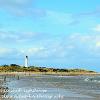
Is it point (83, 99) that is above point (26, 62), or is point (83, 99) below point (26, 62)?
below

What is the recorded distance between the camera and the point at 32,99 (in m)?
39.7

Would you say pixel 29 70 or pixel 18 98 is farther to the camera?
pixel 29 70

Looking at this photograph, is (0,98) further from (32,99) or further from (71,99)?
(71,99)

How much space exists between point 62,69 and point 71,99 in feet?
498

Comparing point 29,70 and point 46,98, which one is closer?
point 46,98

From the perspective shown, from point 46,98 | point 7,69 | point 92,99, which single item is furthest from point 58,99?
point 7,69

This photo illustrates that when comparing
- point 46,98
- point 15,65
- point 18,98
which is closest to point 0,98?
point 18,98

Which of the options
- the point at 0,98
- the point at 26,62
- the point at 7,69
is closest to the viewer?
the point at 0,98

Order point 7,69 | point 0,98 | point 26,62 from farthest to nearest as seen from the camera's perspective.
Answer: point 26,62 → point 7,69 → point 0,98

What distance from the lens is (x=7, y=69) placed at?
548ft

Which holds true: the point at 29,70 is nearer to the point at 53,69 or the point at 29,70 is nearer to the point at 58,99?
the point at 53,69

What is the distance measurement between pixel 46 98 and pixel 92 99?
15.7ft

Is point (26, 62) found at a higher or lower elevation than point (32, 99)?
higher

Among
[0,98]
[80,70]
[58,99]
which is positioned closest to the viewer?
[0,98]
